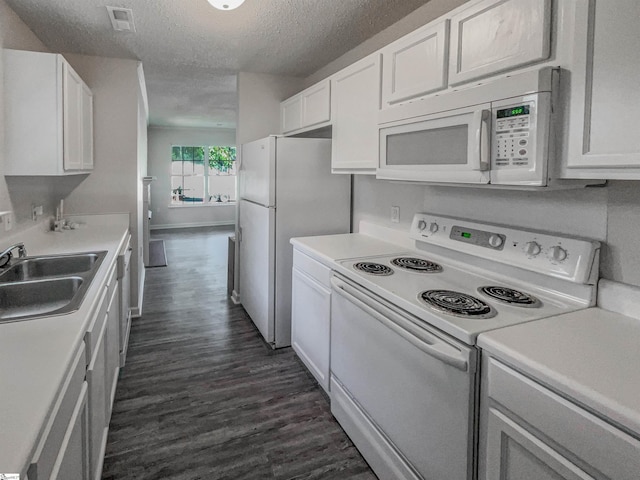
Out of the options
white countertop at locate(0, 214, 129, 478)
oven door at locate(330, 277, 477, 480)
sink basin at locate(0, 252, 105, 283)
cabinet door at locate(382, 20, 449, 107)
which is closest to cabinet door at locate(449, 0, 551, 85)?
cabinet door at locate(382, 20, 449, 107)

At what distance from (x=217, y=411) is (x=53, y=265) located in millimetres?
1265

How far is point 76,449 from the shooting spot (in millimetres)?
1202

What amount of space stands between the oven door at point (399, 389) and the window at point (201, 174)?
28.5 feet

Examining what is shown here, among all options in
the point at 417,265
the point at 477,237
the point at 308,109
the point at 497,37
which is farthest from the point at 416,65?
the point at 308,109

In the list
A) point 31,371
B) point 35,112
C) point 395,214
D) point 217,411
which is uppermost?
point 35,112

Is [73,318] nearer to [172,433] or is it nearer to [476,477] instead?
[172,433]

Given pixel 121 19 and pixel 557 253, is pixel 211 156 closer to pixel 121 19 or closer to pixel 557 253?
pixel 121 19

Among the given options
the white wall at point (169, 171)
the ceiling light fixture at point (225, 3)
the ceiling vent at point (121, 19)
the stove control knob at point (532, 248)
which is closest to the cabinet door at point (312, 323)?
the stove control knob at point (532, 248)

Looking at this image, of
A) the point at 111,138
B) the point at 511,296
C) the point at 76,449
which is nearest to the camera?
the point at 76,449

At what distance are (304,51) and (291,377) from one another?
2.60 meters

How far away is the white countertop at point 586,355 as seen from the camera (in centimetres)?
90

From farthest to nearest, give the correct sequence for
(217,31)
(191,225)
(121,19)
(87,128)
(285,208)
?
(191,225) → (87,128) → (285,208) → (217,31) → (121,19)

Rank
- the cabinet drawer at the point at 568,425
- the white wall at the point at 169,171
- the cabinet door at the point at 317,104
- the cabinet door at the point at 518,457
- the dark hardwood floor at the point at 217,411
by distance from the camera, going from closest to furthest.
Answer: the cabinet drawer at the point at 568,425 < the cabinet door at the point at 518,457 < the dark hardwood floor at the point at 217,411 < the cabinet door at the point at 317,104 < the white wall at the point at 169,171

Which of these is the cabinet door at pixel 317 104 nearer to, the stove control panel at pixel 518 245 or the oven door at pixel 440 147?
the oven door at pixel 440 147
